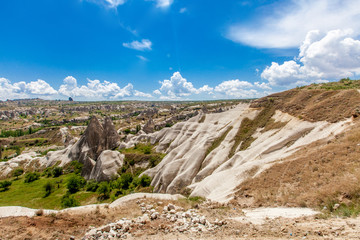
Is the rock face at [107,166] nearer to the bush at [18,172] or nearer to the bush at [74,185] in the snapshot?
the bush at [74,185]

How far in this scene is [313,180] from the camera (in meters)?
12.9

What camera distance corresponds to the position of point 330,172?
41.5ft

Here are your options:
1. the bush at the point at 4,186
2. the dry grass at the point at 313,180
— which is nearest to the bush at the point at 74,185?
the bush at the point at 4,186

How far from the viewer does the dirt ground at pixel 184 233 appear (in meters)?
7.31

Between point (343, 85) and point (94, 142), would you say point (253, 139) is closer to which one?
point (343, 85)

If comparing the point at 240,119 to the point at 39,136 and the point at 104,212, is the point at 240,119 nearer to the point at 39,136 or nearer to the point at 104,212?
the point at 104,212

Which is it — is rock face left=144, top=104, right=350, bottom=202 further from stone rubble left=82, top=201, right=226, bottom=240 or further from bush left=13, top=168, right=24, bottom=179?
bush left=13, top=168, right=24, bottom=179

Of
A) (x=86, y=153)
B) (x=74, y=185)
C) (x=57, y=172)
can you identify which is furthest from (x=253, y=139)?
(x=57, y=172)

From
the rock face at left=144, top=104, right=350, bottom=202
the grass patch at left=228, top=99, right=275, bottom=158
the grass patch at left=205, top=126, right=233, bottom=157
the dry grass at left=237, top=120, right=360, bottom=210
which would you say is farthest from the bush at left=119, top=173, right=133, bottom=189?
the dry grass at left=237, top=120, right=360, bottom=210

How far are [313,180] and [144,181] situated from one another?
1292 inches

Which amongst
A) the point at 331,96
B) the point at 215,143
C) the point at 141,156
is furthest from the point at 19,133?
the point at 331,96

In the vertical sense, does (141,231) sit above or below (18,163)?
above

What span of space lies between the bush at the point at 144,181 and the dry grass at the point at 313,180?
25815 mm

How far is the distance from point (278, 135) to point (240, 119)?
507 inches
